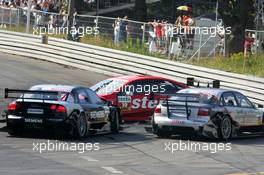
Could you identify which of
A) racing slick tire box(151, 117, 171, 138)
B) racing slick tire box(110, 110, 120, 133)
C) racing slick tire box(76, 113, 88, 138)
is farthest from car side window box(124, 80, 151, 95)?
racing slick tire box(76, 113, 88, 138)

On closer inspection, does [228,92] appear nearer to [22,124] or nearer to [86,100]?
[86,100]

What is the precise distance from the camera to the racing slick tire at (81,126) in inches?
648

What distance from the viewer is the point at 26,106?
648 inches

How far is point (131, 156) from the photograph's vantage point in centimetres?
1461

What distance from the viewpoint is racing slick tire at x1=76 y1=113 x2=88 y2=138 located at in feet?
54.0

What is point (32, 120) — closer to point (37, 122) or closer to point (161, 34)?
point (37, 122)

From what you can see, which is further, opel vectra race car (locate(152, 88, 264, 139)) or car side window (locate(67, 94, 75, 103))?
opel vectra race car (locate(152, 88, 264, 139))

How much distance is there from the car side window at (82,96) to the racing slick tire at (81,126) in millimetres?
491

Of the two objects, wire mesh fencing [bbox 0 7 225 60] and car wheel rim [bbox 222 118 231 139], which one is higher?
wire mesh fencing [bbox 0 7 225 60]

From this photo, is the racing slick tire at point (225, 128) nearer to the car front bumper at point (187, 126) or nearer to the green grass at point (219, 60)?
the car front bumper at point (187, 126)

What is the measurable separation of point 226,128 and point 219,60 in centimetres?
1145

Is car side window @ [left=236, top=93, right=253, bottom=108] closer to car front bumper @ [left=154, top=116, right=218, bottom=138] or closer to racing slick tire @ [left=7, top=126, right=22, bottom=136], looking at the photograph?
car front bumper @ [left=154, top=116, right=218, bottom=138]

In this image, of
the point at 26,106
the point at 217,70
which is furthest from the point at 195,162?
the point at 217,70

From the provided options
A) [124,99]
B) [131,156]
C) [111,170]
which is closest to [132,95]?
[124,99]
